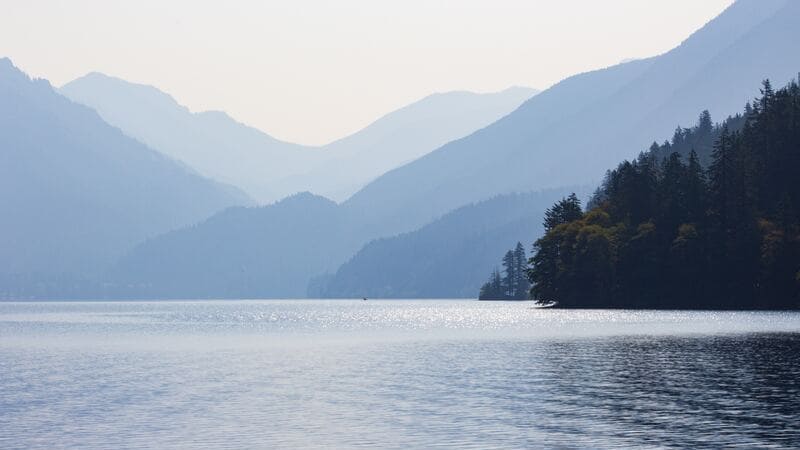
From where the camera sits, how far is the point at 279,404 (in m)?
71.6

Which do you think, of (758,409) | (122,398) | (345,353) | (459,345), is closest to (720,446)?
(758,409)

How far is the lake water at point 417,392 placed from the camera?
57406 millimetres

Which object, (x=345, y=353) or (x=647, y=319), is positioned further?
(x=647, y=319)

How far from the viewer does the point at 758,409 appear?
Answer: 212ft

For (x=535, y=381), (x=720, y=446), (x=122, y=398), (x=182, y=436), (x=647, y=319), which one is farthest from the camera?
(x=647, y=319)

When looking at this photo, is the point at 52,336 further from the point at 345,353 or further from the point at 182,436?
the point at 182,436

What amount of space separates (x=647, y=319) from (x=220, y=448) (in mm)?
133855

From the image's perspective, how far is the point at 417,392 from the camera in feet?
254

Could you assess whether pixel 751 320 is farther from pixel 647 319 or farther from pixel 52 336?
pixel 52 336

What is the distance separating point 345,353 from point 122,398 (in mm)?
44558

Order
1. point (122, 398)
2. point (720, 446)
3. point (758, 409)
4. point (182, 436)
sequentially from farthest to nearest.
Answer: point (122, 398)
point (758, 409)
point (182, 436)
point (720, 446)

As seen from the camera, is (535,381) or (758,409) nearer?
(758,409)

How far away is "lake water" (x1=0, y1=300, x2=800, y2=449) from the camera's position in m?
57.4

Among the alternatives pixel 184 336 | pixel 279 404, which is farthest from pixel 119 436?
pixel 184 336
